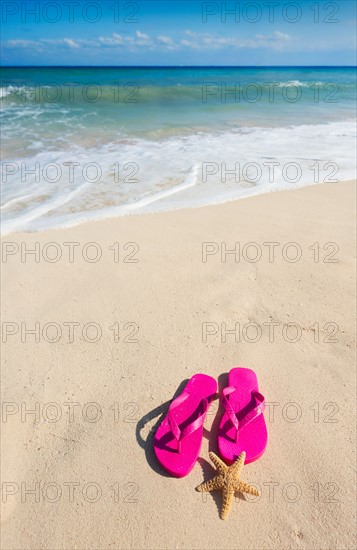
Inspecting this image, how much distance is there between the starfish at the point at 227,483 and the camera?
199 cm

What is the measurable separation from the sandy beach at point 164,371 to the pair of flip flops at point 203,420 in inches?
2.7

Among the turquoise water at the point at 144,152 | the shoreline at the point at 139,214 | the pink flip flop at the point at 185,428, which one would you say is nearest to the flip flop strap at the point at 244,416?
the pink flip flop at the point at 185,428

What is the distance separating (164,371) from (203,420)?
52cm

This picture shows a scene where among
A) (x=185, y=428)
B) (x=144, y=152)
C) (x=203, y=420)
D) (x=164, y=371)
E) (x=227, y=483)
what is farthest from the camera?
(x=144, y=152)

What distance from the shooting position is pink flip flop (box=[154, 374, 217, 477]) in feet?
7.25

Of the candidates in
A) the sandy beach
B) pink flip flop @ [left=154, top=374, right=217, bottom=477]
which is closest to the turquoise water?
the sandy beach

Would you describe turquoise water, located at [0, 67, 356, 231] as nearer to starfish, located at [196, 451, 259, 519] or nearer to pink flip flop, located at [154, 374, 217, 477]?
pink flip flop, located at [154, 374, 217, 477]

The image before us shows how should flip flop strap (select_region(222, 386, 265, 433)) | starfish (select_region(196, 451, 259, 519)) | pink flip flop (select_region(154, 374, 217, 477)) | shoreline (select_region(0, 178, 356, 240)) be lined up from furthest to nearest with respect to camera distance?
shoreline (select_region(0, 178, 356, 240)) → flip flop strap (select_region(222, 386, 265, 433)) → pink flip flop (select_region(154, 374, 217, 477)) → starfish (select_region(196, 451, 259, 519))

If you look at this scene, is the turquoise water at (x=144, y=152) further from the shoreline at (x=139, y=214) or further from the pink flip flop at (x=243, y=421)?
the pink flip flop at (x=243, y=421)

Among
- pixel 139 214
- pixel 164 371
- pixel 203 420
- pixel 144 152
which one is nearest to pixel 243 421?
pixel 203 420

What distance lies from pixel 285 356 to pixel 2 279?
A: 9.22ft

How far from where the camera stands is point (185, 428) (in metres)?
2.28

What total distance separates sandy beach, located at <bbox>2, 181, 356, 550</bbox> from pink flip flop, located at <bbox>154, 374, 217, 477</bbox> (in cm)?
7

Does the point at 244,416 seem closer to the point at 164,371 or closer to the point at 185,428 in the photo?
the point at 185,428
